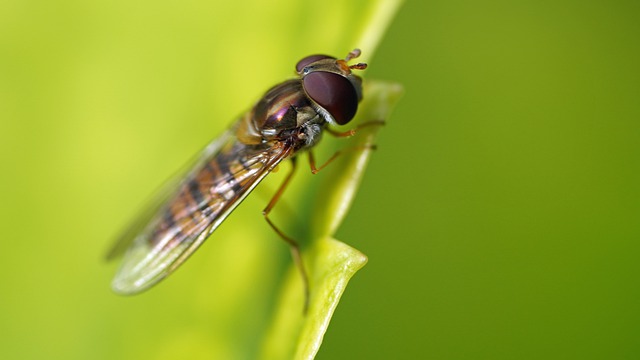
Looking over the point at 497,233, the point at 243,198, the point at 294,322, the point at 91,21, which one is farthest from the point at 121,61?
the point at 497,233

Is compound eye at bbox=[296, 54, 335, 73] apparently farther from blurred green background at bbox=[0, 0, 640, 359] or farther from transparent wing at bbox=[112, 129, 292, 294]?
transparent wing at bbox=[112, 129, 292, 294]

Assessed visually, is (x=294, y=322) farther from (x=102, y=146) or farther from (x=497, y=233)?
(x=102, y=146)

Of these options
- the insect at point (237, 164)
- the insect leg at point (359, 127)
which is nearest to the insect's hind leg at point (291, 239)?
the insect at point (237, 164)

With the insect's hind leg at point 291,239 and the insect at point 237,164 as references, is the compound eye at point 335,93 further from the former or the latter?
the insect's hind leg at point 291,239

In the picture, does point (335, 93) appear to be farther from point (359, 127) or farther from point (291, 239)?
point (291, 239)

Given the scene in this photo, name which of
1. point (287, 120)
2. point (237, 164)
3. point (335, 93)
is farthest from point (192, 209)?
point (335, 93)

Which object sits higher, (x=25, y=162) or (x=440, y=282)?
(x=440, y=282)
